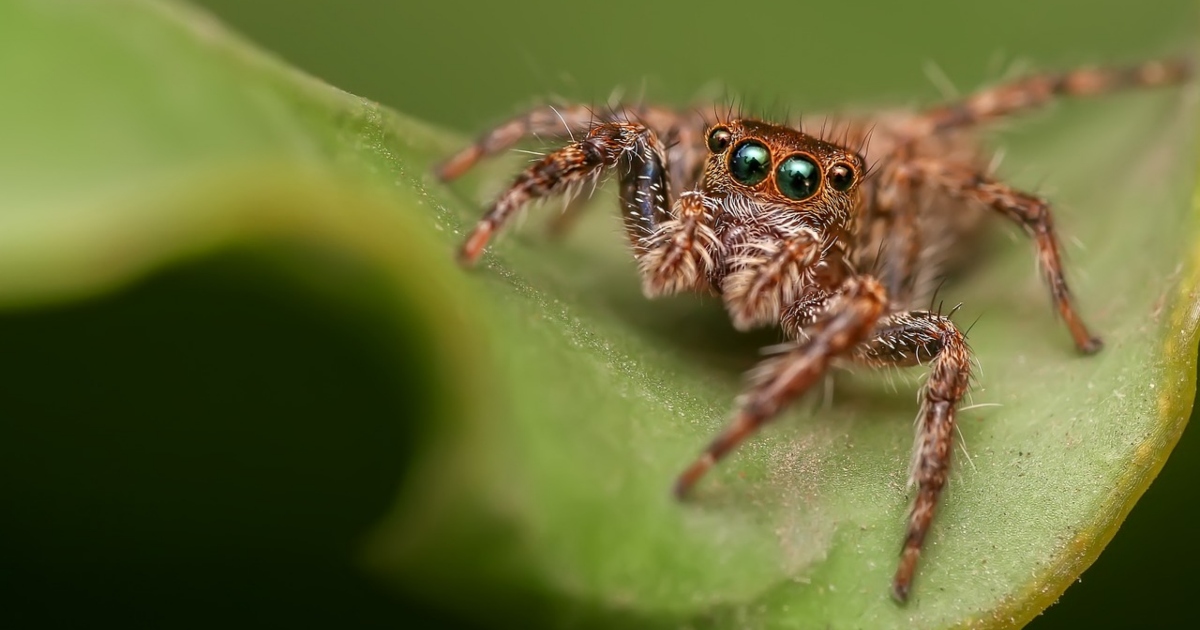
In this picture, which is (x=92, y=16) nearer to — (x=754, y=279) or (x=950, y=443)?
(x=754, y=279)

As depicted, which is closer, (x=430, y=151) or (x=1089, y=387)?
(x=1089, y=387)

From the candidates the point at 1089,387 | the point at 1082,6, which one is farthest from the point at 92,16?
the point at 1082,6

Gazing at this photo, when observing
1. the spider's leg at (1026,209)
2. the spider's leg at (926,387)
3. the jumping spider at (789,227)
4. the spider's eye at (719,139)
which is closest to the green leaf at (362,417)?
the spider's leg at (926,387)

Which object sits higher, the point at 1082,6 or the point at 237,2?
the point at 237,2

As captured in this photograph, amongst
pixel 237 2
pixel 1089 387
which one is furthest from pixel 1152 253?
pixel 237 2

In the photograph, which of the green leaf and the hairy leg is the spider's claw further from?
the hairy leg

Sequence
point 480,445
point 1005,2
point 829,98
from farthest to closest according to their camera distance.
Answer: point 829,98 → point 1005,2 → point 480,445

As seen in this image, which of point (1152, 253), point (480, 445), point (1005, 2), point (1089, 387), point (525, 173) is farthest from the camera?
point (1005, 2)

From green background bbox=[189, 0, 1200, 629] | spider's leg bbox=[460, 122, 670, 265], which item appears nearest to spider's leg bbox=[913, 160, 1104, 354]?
green background bbox=[189, 0, 1200, 629]

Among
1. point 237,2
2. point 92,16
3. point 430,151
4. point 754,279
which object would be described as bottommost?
point 754,279
